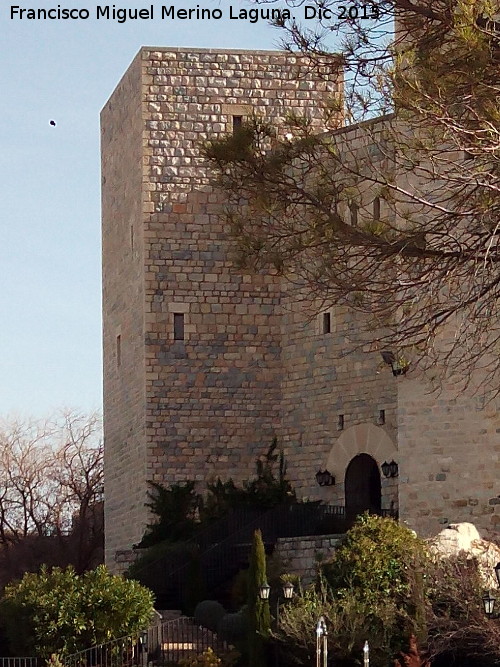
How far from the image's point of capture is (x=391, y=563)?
18219 mm

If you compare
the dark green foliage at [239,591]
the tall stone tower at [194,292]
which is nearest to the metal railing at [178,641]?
the dark green foliage at [239,591]

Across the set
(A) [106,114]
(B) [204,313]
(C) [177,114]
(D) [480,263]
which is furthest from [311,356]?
(D) [480,263]

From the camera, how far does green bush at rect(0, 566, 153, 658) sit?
61.6 feet

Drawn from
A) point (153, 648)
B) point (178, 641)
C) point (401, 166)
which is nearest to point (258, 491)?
point (178, 641)

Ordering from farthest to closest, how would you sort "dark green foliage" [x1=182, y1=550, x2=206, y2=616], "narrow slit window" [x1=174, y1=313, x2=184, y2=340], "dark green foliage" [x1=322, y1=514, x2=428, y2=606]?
"narrow slit window" [x1=174, y1=313, x2=184, y2=340], "dark green foliage" [x1=182, y1=550, x2=206, y2=616], "dark green foliage" [x1=322, y1=514, x2=428, y2=606]

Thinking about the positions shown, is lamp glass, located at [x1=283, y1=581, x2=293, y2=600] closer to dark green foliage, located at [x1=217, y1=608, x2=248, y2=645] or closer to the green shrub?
the green shrub

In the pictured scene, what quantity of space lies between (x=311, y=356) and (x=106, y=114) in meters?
5.86

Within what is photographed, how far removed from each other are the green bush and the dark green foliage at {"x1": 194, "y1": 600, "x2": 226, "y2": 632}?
3.15ft

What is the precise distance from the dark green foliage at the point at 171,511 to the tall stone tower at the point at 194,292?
24cm

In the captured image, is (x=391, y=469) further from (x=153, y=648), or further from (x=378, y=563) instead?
(x=153, y=648)

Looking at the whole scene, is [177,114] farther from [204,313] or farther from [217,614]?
[217,614]

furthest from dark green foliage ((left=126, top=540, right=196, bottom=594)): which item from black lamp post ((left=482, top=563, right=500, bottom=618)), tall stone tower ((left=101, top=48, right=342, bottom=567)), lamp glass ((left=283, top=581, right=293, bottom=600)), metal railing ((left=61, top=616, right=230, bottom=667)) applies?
black lamp post ((left=482, top=563, right=500, bottom=618))

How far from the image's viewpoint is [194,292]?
80.5ft

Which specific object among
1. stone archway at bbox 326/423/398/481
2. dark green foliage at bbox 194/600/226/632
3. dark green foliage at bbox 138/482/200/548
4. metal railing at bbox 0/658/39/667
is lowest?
metal railing at bbox 0/658/39/667
